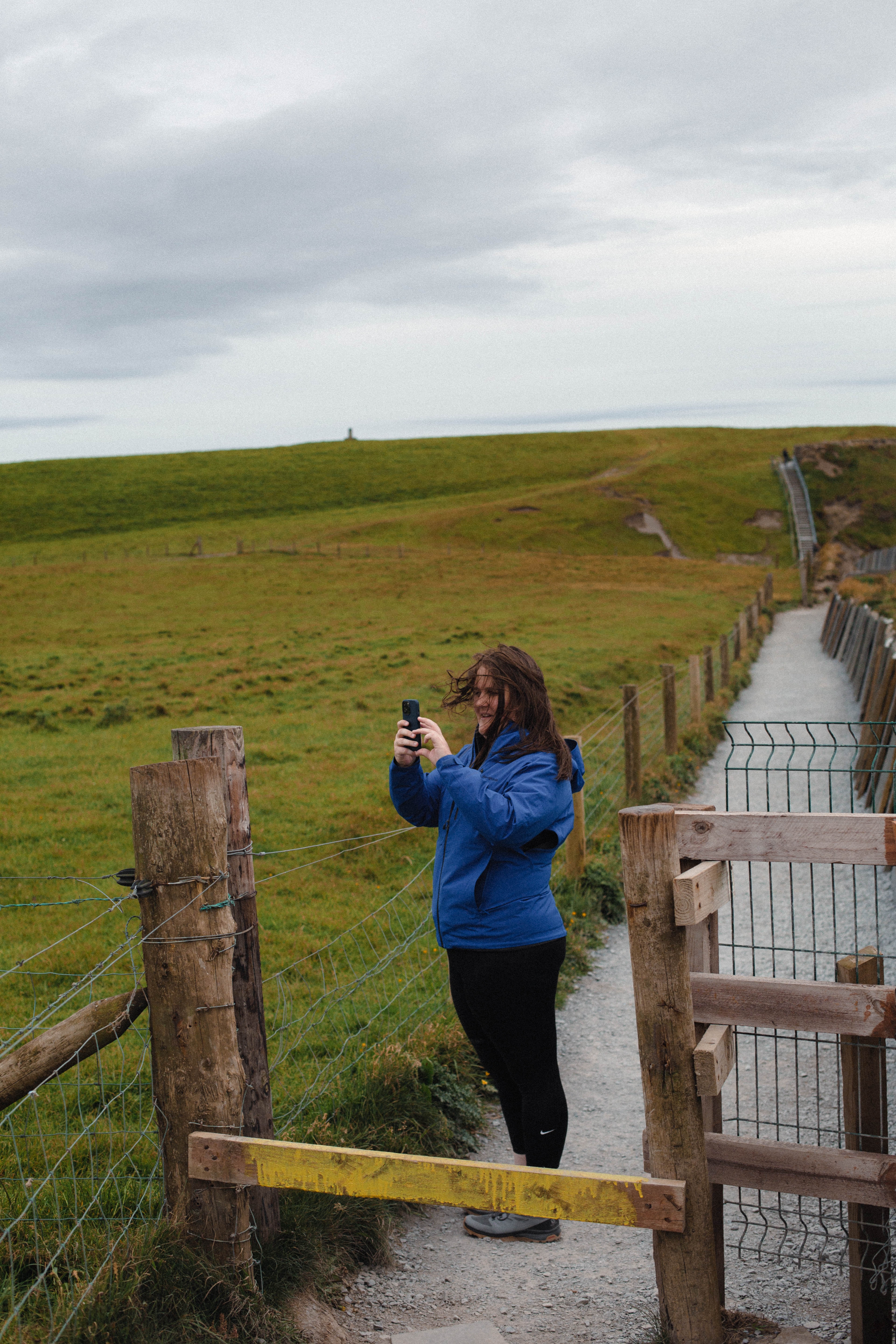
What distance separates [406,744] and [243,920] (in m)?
0.85

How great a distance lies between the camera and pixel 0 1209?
3.96 meters

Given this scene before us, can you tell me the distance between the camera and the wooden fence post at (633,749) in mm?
11141

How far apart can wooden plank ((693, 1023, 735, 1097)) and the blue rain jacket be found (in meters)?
0.80

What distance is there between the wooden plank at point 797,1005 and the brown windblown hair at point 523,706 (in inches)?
36.3

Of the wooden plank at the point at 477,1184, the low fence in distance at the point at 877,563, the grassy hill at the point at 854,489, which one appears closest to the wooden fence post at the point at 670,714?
the wooden plank at the point at 477,1184

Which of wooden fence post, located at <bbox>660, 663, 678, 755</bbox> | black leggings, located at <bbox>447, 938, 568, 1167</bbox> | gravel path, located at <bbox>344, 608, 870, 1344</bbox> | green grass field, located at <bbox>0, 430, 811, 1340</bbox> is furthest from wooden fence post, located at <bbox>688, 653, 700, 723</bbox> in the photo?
black leggings, located at <bbox>447, 938, 568, 1167</bbox>

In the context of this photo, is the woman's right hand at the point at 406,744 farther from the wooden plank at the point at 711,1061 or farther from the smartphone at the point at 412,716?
the wooden plank at the point at 711,1061

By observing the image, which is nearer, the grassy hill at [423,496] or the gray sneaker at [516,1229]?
the gray sneaker at [516,1229]

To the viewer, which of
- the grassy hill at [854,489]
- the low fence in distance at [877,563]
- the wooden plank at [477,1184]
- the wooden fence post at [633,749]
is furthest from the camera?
the grassy hill at [854,489]

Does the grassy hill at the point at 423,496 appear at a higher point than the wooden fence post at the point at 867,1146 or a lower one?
higher

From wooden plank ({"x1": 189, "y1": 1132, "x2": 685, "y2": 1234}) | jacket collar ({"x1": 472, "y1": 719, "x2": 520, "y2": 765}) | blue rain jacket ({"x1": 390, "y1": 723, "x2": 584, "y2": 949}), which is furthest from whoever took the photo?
jacket collar ({"x1": 472, "y1": 719, "x2": 520, "y2": 765})

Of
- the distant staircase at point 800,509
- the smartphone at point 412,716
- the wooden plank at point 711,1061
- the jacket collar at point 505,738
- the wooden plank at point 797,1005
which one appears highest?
the distant staircase at point 800,509

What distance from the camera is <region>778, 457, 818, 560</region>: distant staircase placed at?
60.0 m

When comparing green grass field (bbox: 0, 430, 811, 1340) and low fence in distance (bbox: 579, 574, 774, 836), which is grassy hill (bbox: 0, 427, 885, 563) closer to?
green grass field (bbox: 0, 430, 811, 1340)
